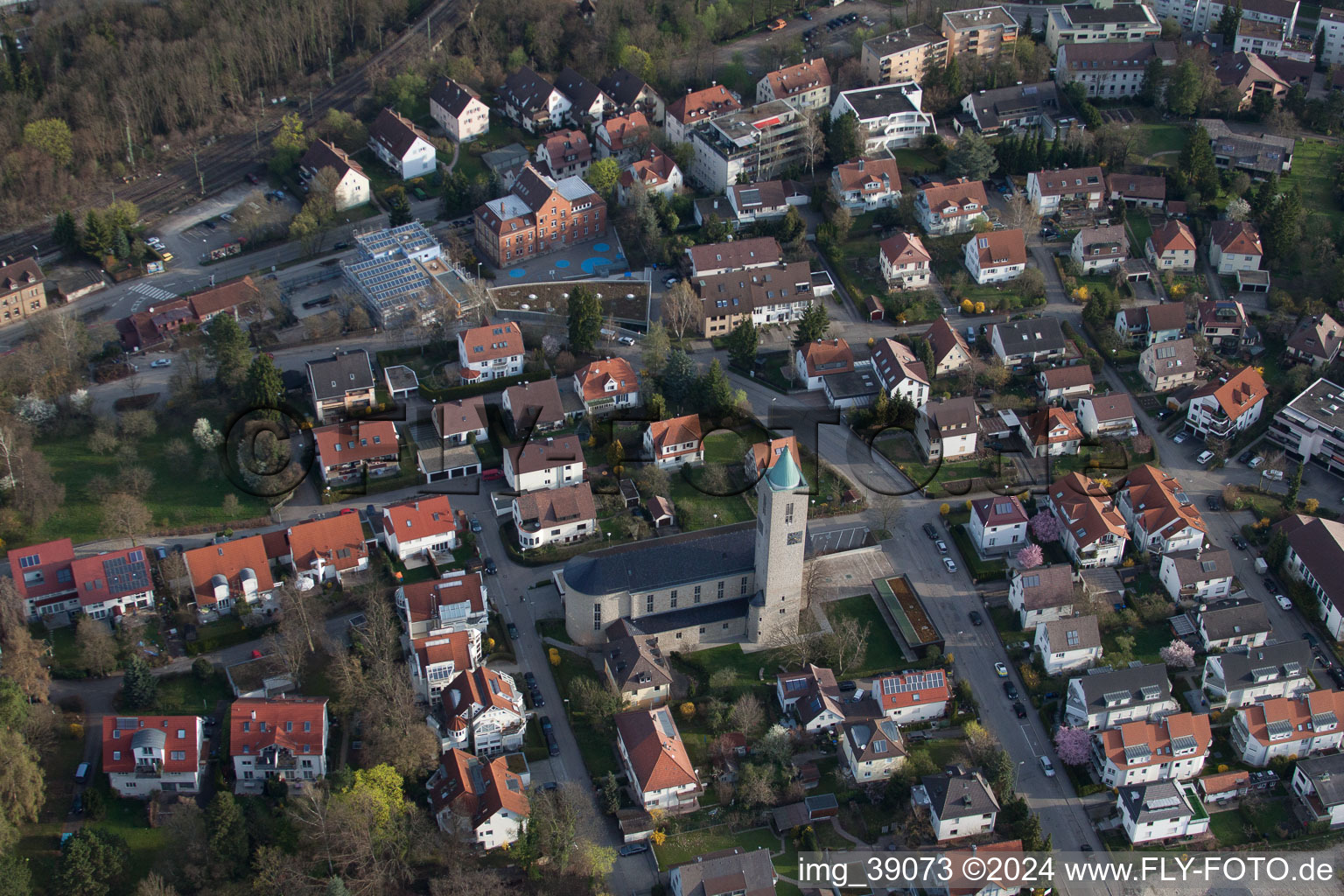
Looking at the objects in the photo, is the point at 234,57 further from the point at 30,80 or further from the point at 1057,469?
the point at 1057,469

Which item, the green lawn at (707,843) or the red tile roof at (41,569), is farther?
the red tile roof at (41,569)

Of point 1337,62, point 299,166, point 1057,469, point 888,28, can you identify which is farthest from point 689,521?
point 1337,62

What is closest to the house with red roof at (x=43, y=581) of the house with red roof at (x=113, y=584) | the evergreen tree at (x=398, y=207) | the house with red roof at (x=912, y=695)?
the house with red roof at (x=113, y=584)

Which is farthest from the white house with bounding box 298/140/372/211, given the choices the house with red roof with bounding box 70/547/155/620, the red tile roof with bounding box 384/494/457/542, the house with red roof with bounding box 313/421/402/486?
the house with red roof with bounding box 70/547/155/620

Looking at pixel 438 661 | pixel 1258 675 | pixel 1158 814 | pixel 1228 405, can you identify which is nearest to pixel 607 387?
pixel 438 661

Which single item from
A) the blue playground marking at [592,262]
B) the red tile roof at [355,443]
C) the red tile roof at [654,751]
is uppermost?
the red tile roof at [355,443]

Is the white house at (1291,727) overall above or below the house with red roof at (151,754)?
below

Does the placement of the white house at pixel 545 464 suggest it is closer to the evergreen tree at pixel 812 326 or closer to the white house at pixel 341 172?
the evergreen tree at pixel 812 326
